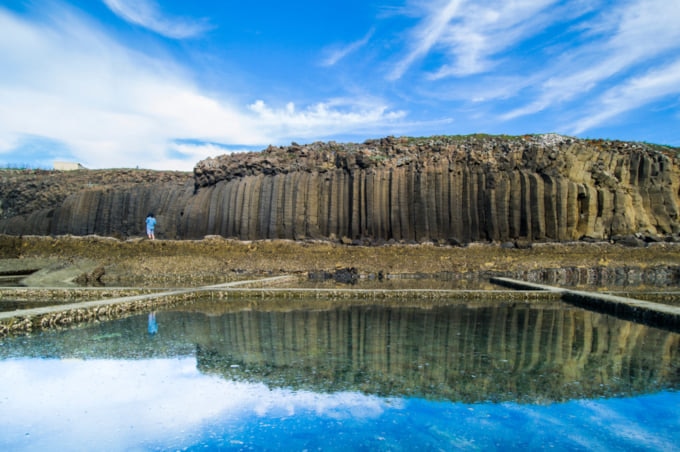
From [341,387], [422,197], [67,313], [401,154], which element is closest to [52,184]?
[401,154]

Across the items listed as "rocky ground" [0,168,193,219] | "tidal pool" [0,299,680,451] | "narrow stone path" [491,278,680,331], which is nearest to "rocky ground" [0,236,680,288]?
"narrow stone path" [491,278,680,331]

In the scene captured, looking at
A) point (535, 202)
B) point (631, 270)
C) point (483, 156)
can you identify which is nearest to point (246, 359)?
point (631, 270)

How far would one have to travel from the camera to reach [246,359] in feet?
18.9

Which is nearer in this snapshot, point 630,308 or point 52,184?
point 630,308

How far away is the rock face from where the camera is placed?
23.4 meters

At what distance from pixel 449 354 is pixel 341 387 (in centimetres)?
188

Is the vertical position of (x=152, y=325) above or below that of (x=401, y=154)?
below

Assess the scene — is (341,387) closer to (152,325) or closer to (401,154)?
(152,325)

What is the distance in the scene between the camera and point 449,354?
237 inches

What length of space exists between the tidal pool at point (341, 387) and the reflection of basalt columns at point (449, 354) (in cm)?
3

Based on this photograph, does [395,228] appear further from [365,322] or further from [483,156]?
[365,322]

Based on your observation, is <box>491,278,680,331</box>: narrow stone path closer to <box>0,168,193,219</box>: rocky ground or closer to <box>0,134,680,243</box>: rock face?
<box>0,134,680,243</box>: rock face

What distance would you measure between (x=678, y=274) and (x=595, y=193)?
615 centimetres

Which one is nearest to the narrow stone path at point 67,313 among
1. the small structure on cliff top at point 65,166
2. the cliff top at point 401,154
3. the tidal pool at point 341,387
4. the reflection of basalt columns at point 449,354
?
the tidal pool at point 341,387
